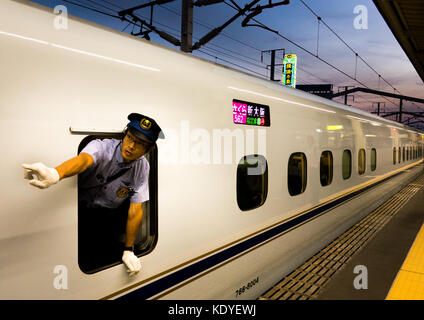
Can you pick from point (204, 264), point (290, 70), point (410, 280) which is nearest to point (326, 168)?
point (410, 280)

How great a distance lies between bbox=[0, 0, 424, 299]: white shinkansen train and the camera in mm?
1716

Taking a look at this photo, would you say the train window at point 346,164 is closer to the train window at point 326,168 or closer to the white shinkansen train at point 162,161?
the train window at point 326,168

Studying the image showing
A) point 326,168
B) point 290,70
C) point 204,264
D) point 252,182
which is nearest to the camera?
point 204,264

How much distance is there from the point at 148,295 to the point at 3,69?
67.8 inches

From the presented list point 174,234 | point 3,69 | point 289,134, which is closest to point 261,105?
point 289,134

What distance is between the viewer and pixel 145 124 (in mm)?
2127

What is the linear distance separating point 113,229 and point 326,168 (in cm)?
404

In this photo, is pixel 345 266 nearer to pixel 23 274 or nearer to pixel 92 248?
pixel 92 248

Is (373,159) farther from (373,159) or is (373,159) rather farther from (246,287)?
(246,287)

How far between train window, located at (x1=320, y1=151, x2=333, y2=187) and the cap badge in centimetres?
Result: 382

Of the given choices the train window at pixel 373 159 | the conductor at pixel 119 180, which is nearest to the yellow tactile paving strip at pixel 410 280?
the train window at pixel 373 159

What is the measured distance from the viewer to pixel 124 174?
2328mm

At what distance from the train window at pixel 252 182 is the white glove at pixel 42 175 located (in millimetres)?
2028
